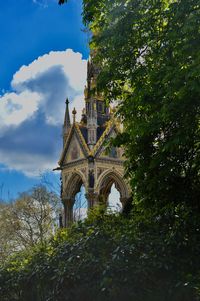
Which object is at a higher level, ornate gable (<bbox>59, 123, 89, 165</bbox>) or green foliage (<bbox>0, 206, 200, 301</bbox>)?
ornate gable (<bbox>59, 123, 89, 165</bbox>)

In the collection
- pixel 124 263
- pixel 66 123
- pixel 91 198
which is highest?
pixel 66 123

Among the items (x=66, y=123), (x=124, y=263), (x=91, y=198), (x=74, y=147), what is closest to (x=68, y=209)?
(x=91, y=198)

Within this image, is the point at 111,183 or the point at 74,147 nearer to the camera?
the point at 74,147

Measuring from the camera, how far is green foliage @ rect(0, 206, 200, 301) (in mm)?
7914

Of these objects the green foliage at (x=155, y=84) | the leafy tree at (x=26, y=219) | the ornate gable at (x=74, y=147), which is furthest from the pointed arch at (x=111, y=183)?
the green foliage at (x=155, y=84)

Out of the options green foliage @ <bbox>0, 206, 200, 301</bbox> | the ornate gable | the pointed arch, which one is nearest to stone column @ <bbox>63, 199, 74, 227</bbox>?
the pointed arch

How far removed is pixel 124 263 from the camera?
8.11 m

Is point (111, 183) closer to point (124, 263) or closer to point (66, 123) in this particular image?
point (66, 123)

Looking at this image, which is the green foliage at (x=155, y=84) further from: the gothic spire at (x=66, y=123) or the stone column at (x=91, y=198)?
the gothic spire at (x=66, y=123)

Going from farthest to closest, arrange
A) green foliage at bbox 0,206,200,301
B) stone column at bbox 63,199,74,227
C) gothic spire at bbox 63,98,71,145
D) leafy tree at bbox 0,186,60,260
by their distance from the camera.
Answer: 1. leafy tree at bbox 0,186,60,260
2. gothic spire at bbox 63,98,71,145
3. stone column at bbox 63,199,74,227
4. green foliage at bbox 0,206,200,301

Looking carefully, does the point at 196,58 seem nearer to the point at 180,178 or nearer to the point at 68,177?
the point at 180,178

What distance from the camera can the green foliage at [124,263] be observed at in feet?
26.0

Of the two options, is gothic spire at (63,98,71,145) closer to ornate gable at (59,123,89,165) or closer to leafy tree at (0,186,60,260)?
ornate gable at (59,123,89,165)

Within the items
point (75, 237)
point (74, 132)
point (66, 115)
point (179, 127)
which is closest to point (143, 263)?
point (75, 237)
